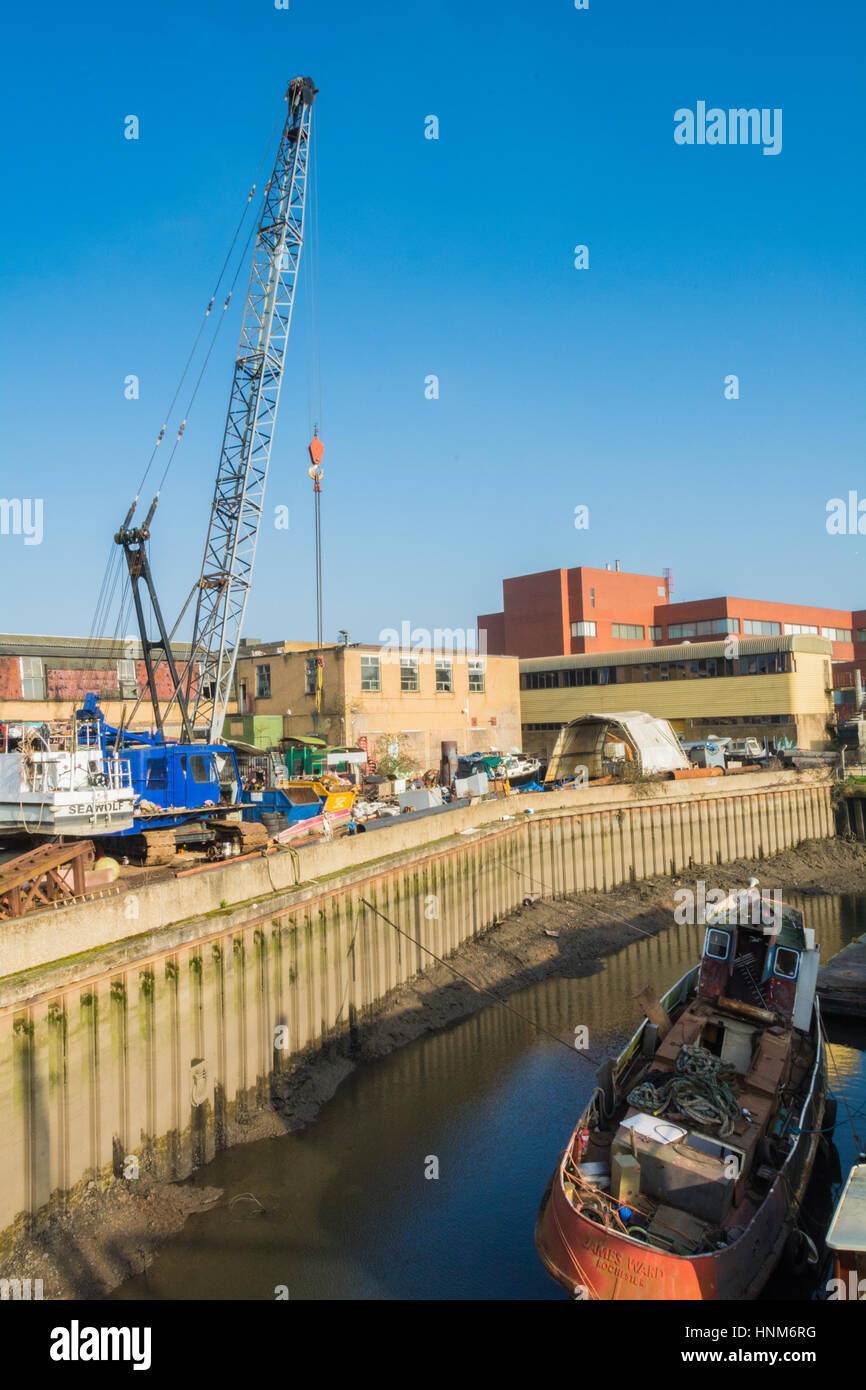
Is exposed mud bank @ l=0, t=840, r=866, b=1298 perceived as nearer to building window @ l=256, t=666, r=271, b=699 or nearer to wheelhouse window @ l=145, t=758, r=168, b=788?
wheelhouse window @ l=145, t=758, r=168, b=788

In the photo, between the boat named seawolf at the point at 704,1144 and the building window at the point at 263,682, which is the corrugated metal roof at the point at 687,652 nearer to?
the building window at the point at 263,682

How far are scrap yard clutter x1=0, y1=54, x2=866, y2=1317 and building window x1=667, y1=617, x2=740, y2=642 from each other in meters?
17.4

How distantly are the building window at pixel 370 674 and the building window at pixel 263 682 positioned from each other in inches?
287

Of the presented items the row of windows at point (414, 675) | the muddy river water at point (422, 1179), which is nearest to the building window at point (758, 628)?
the row of windows at point (414, 675)

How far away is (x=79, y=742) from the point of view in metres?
25.5

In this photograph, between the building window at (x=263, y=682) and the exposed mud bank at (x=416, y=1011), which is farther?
the building window at (x=263, y=682)

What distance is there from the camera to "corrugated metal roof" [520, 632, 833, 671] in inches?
2199

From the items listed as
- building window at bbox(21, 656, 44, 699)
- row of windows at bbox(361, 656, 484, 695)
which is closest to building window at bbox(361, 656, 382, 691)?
row of windows at bbox(361, 656, 484, 695)

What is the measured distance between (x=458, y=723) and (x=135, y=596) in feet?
86.2

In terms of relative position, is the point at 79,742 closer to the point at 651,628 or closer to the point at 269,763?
the point at 269,763

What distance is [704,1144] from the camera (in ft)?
40.1

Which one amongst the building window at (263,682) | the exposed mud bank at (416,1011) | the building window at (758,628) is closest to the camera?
the exposed mud bank at (416,1011)

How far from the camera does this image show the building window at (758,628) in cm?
7706
